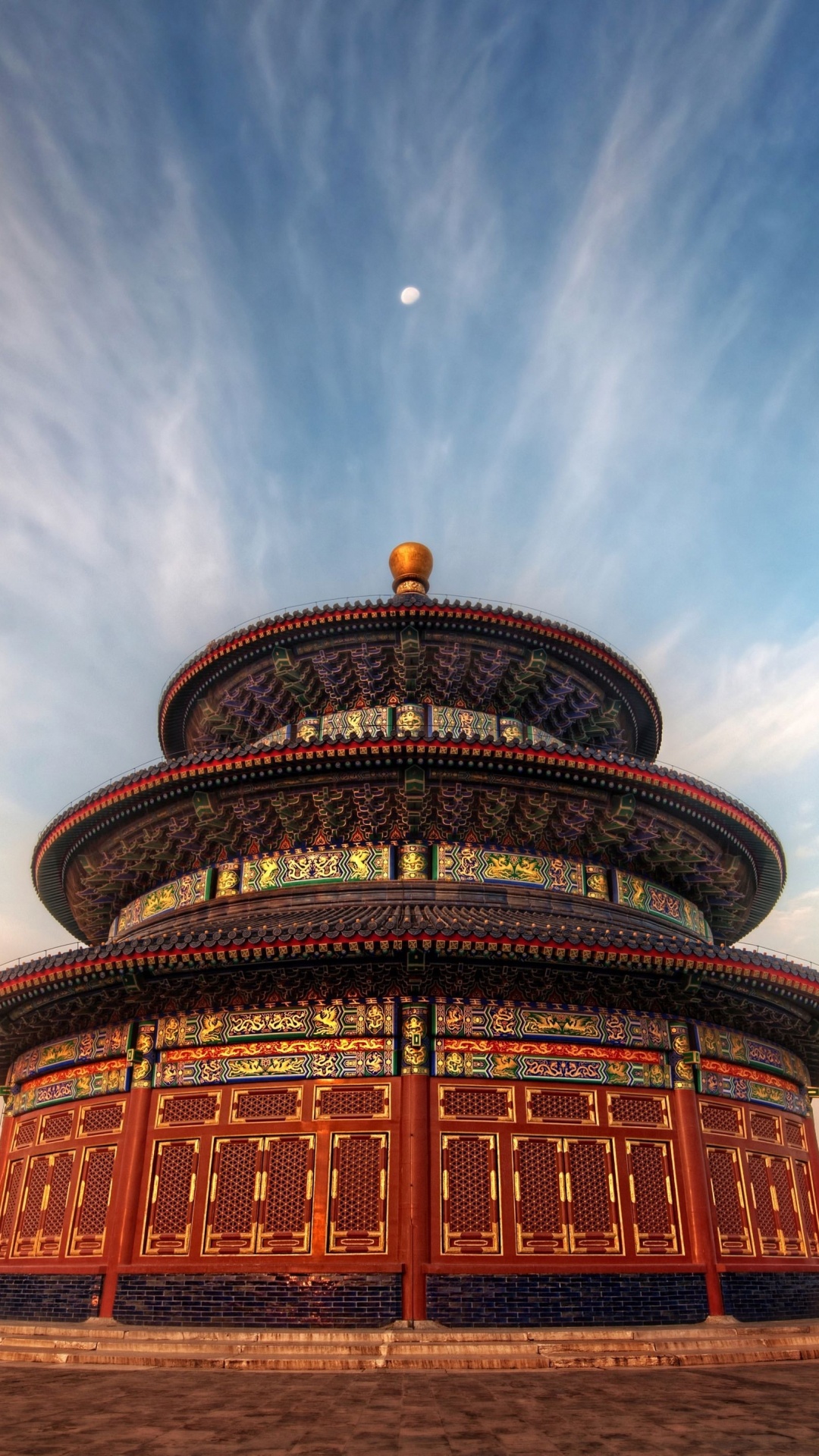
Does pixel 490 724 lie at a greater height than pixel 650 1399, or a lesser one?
greater

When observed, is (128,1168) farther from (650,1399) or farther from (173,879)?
(650,1399)

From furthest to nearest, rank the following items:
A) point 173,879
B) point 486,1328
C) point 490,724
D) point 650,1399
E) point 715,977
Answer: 1. point 490,724
2. point 173,879
3. point 715,977
4. point 486,1328
5. point 650,1399

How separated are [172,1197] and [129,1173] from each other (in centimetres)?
75

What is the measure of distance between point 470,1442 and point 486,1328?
608 cm

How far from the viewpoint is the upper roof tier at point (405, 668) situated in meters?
21.1

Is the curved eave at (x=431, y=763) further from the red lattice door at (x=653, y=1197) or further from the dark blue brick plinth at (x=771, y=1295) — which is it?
the dark blue brick plinth at (x=771, y=1295)

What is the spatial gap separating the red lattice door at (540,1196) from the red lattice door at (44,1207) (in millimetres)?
7173

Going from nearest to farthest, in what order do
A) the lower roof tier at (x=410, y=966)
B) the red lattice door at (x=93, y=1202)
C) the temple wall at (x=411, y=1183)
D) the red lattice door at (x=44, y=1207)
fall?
the temple wall at (x=411, y=1183) < the lower roof tier at (x=410, y=966) < the red lattice door at (x=93, y=1202) < the red lattice door at (x=44, y=1207)

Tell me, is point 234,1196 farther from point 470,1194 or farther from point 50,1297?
point 50,1297

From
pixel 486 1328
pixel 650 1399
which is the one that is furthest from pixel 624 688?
pixel 650 1399

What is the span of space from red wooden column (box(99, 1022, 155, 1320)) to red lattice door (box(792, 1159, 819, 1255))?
35.7 ft

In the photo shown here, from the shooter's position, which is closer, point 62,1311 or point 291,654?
point 62,1311

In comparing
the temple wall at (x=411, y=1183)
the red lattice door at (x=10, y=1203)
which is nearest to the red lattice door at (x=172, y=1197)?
the temple wall at (x=411, y=1183)

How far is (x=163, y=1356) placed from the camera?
1169 centimetres
